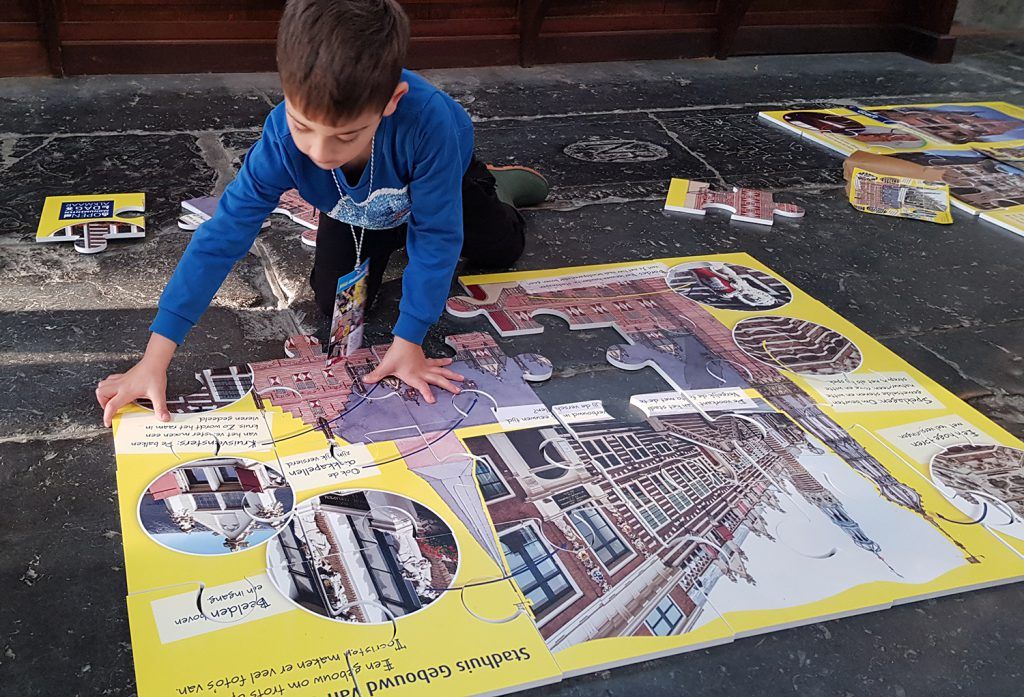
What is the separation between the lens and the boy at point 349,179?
909mm

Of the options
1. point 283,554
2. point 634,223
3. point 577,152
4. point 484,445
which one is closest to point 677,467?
point 484,445

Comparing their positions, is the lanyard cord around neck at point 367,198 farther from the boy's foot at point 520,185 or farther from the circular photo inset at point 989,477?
the circular photo inset at point 989,477

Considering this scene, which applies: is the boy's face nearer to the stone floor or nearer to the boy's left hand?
the boy's left hand

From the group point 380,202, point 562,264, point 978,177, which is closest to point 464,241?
point 562,264

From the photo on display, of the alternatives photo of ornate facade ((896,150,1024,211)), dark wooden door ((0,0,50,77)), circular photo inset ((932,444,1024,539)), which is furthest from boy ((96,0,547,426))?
dark wooden door ((0,0,50,77))

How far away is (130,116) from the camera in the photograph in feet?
7.18

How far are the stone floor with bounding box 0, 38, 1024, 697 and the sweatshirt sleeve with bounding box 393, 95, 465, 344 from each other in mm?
157

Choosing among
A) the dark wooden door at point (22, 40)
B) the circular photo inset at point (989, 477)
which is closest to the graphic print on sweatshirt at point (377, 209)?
the circular photo inset at point (989, 477)

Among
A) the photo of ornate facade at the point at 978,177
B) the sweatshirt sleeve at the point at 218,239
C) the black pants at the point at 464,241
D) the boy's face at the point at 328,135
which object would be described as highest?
the boy's face at the point at 328,135

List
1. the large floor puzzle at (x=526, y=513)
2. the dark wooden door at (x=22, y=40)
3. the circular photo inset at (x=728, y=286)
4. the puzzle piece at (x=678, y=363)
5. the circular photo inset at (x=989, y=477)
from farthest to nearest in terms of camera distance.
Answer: the dark wooden door at (x=22, y=40), the circular photo inset at (x=728, y=286), the puzzle piece at (x=678, y=363), the circular photo inset at (x=989, y=477), the large floor puzzle at (x=526, y=513)

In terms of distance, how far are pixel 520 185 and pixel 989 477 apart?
105 centimetres

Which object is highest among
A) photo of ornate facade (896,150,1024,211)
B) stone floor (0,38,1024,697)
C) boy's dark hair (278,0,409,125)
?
boy's dark hair (278,0,409,125)

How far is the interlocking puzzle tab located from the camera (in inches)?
62.5

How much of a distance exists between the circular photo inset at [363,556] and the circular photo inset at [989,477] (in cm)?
66
